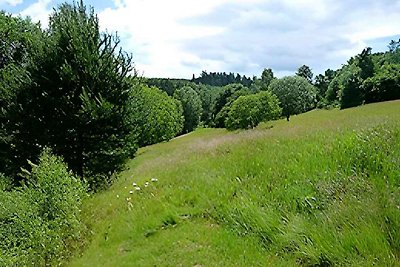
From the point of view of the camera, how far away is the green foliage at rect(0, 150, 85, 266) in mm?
7102

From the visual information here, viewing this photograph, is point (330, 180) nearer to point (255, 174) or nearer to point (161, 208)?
point (255, 174)

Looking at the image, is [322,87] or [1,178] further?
[322,87]

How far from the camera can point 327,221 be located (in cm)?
521

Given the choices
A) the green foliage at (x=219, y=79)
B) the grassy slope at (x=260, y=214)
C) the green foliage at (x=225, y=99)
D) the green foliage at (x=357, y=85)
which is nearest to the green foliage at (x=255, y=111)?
the green foliage at (x=357, y=85)

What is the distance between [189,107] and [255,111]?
1378 inches

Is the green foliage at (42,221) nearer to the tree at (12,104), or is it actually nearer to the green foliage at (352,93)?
the tree at (12,104)

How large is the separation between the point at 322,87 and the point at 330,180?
90393mm

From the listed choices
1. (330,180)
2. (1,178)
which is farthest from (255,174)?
(1,178)

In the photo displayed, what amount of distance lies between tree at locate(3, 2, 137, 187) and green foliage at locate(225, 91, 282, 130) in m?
39.3

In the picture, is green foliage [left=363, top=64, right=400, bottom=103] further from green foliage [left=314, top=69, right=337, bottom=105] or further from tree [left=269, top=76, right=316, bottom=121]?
green foliage [left=314, top=69, right=337, bottom=105]

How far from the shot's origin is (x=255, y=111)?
53.7 meters

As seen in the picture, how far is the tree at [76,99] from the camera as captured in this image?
13.9 metres

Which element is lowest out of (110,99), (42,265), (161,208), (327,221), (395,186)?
(42,265)

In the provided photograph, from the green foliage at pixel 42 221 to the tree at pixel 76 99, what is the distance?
479 centimetres
